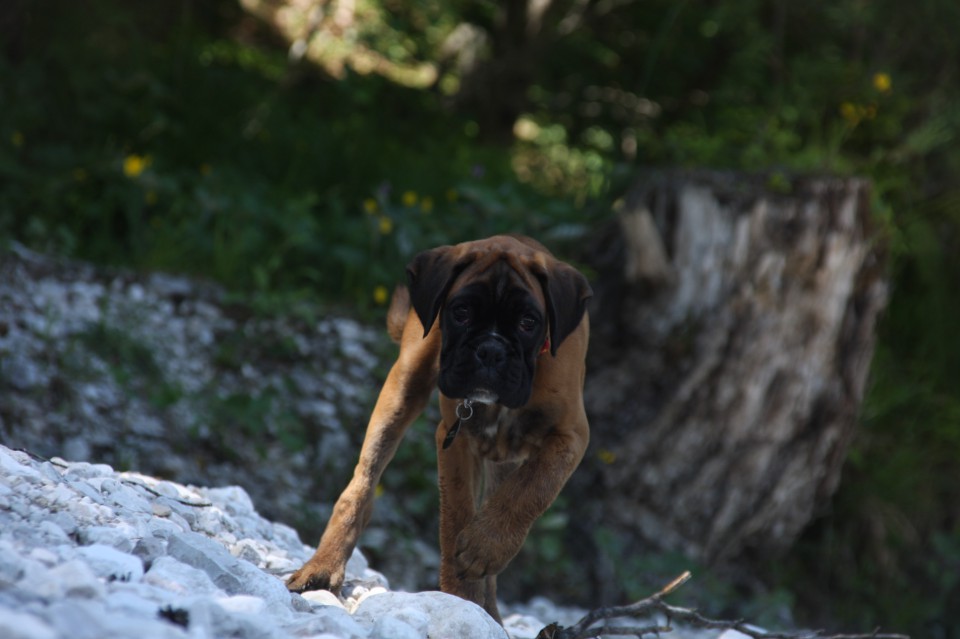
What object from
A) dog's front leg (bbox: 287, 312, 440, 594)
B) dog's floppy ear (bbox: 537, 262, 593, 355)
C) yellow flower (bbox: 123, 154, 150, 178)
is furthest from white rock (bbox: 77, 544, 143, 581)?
yellow flower (bbox: 123, 154, 150, 178)

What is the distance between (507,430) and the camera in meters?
4.29

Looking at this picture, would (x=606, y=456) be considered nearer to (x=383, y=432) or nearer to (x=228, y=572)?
(x=383, y=432)

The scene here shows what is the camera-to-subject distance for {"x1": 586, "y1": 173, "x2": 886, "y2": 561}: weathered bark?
22.8ft

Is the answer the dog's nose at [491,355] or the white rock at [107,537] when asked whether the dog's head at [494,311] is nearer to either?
the dog's nose at [491,355]

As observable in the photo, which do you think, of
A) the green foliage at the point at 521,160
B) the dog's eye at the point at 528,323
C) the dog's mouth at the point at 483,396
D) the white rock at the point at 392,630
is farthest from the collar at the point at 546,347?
the green foliage at the point at 521,160

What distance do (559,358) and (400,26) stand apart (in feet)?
17.7

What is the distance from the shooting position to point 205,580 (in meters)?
3.27

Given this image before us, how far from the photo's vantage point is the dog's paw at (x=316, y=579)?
155 inches

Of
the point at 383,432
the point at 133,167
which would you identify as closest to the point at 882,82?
the point at 133,167

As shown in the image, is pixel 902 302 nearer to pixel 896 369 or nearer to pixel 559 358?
pixel 896 369

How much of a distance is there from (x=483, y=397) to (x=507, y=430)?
37 centimetres

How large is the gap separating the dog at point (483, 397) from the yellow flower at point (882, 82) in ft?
17.4

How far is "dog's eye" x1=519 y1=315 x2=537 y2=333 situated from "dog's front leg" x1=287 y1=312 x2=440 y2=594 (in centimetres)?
40

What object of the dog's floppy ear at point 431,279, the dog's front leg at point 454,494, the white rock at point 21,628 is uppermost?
the dog's floppy ear at point 431,279
